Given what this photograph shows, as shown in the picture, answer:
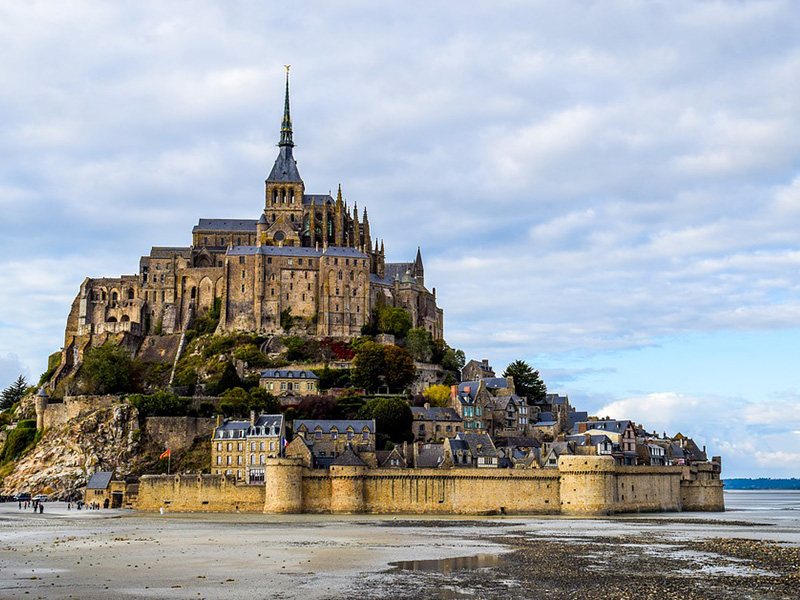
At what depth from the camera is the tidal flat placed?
31.5 meters

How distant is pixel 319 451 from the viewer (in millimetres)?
75625

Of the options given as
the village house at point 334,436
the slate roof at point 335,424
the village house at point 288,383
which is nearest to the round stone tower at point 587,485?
the village house at point 334,436

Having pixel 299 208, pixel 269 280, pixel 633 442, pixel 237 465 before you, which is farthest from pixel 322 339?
pixel 633 442

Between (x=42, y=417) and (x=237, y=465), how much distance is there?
77.9ft

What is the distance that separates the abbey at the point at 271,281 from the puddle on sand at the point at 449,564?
62.1 m

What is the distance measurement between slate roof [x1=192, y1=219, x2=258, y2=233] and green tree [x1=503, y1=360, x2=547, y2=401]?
1387 inches

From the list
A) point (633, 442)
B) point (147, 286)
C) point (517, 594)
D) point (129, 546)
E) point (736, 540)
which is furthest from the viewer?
point (147, 286)

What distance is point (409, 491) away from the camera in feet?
227

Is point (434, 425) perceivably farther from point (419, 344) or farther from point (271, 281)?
point (271, 281)

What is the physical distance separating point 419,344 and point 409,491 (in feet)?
104

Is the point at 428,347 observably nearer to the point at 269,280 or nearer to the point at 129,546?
the point at 269,280

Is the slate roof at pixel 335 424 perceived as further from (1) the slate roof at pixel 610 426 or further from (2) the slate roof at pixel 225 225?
(2) the slate roof at pixel 225 225

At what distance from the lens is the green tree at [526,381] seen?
100 metres

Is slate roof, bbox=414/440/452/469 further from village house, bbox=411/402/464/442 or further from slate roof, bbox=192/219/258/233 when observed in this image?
slate roof, bbox=192/219/258/233
